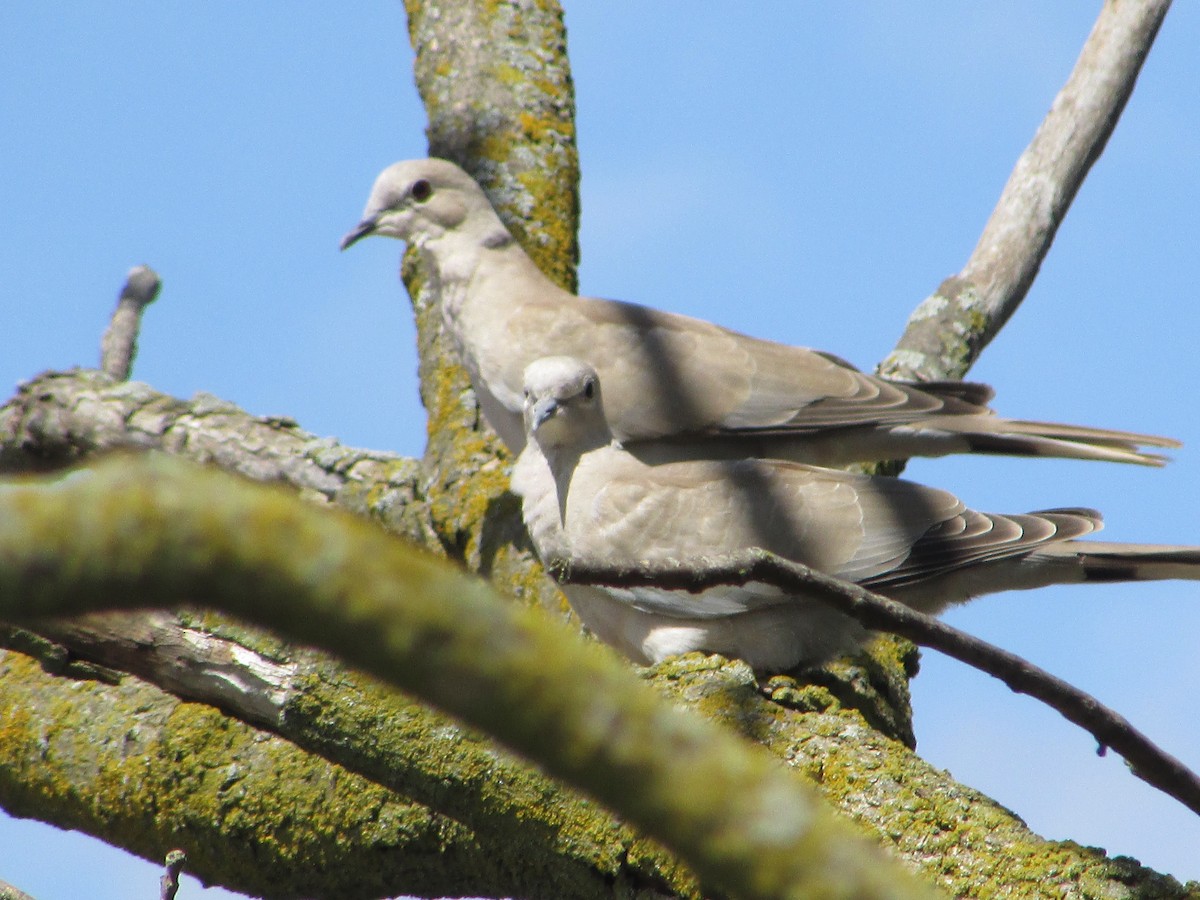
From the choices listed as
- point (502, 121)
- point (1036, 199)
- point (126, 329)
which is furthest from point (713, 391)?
point (126, 329)

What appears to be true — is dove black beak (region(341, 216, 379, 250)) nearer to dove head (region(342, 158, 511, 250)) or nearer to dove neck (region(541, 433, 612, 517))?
dove head (region(342, 158, 511, 250))

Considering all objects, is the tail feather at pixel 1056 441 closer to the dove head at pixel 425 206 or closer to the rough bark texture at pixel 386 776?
the rough bark texture at pixel 386 776

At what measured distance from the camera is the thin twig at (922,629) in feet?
5.15

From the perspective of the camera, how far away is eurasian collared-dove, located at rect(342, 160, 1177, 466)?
13.4ft

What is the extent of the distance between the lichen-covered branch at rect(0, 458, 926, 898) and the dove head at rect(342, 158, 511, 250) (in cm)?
431

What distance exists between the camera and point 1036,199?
432 centimetres

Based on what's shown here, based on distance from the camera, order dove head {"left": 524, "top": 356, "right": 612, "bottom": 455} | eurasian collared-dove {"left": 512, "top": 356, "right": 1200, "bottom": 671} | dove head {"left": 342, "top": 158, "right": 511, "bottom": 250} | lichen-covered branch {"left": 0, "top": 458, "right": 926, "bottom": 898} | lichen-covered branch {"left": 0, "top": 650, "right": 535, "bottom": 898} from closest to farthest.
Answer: lichen-covered branch {"left": 0, "top": 458, "right": 926, "bottom": 898} → lichen-covered branch {"left": 0, "top": 650, "right": 535, "bottom": 898} → eurasian collared-dove {"left": 512, "top": 356, "right": 1200, "bottom": 671} → dove head {"left": 524, "top": 356, "right": 612, "bottom": 455} → dove head {"left": 342, "top": 158, "right": 511, "bottom": 250}

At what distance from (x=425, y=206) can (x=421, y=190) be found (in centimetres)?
6

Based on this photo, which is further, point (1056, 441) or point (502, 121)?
point (502, 121)

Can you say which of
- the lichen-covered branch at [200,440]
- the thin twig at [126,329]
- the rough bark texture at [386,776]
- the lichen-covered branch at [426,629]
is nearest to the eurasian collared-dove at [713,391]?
the lichen-covered branch at [200,440]

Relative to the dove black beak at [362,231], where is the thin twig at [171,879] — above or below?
below

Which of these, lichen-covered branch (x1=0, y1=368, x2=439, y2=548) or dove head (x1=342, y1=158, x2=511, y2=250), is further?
dove head (x1=342, y1=158, x2=511, y2=250)

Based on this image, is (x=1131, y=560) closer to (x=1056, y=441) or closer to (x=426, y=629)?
(x=1056, y=441)

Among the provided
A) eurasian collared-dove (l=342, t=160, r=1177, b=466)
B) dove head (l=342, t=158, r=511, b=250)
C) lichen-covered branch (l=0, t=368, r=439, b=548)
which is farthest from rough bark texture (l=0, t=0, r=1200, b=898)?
dove head (l=342, t=158, r=511, b=250)
